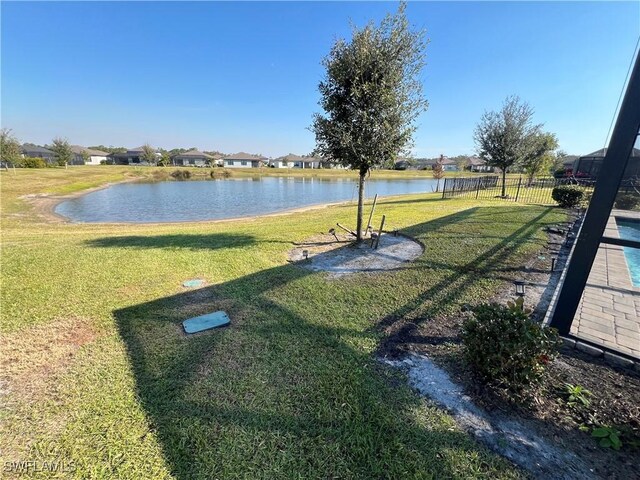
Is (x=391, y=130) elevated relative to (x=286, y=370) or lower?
elevated

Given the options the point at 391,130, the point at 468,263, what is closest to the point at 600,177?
the point at 468,263

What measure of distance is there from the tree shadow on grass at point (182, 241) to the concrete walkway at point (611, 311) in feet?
22.5

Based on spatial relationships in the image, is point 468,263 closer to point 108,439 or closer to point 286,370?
point 286,370

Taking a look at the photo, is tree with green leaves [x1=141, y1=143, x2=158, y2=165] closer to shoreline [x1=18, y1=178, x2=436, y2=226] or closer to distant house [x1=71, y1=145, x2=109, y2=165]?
distant house [x1=71, y1=145, x2=109, y2=165]

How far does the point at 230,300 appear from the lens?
445 centimetres

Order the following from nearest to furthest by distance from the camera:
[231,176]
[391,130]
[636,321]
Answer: [636,321] < [391,130] < [231,176]

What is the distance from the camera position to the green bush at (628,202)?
3.08 metres

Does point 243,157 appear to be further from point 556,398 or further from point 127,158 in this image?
point 556,398

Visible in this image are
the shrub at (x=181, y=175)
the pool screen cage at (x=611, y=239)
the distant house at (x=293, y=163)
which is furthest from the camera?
the distant house at (x=293, y=163)

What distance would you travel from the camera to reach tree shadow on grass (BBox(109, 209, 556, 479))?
1.97m

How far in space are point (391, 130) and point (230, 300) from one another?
5.27m

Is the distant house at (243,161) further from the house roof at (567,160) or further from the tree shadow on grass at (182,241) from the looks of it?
the tree shadow on grass at (182,241)

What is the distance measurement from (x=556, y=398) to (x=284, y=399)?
2.46m

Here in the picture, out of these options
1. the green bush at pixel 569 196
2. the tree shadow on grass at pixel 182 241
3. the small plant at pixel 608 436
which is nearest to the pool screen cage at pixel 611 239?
the small plant at pixel 608 436
